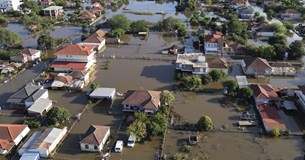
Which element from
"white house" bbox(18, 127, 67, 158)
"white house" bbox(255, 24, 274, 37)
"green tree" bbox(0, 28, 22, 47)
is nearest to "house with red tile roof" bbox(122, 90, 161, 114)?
Answer: "white house" bbox(18, 127, 67, 158)

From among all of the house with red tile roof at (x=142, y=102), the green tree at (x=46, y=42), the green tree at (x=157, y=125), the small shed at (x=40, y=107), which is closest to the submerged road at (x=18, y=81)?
the small shed at (x=40, y=107)

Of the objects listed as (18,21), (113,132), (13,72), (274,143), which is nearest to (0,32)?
(13,72)

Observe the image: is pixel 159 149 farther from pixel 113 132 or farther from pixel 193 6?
pixel 193 6

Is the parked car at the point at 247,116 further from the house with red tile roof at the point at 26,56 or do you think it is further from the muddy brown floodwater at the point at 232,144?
the house with red tile roof at the point at 26,56

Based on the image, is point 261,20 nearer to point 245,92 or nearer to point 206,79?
point 206,79

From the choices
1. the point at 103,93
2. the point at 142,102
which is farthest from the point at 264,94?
the point at 103,93
